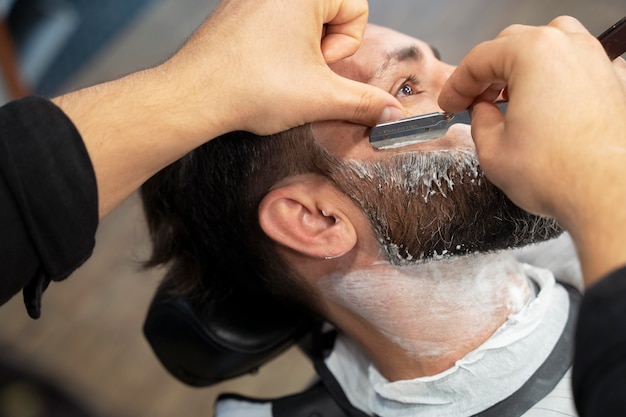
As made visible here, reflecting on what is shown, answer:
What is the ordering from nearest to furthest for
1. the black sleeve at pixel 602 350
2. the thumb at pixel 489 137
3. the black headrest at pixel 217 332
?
the black sleeve at pixel 602 350 < the thumb at pixel 489 137 < the black headrest at pixel 217 332

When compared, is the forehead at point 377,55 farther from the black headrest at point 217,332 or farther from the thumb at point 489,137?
the black headrest at point 217,332

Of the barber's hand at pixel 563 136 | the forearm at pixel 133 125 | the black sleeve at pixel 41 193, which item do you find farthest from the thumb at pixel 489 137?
the black sleeve at pixel 41 193

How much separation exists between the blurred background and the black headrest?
34cm

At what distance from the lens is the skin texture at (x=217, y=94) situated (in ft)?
3.73

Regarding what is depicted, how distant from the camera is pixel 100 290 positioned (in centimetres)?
279

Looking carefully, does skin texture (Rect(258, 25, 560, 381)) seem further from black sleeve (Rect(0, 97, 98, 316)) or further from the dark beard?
black sleeve (Rect(0, 97, 98, 316))

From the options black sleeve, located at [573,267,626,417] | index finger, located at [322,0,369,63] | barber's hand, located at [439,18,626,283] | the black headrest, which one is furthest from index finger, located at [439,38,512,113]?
the black headrest

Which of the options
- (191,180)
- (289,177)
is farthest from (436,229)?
(191,180)

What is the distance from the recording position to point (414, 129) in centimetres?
119

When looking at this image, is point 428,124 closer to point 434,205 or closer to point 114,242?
point 434,205

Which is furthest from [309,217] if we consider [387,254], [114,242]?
[114,242]

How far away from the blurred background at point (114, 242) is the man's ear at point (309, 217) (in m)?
0.81

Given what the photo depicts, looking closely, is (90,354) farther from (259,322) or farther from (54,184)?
(54,184)

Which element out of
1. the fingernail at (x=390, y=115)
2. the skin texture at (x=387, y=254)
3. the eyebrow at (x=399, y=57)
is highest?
the eyebrow at (x=399, y=57)
